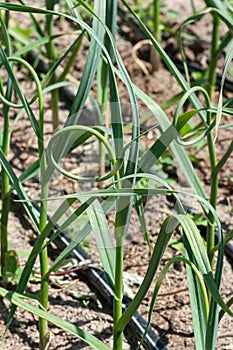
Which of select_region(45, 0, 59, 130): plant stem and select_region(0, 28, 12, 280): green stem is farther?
select_region(45, 0, 59, 130): plant stem

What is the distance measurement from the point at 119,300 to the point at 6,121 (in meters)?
0.41

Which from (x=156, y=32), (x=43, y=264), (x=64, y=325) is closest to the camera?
(x=64, y=325)

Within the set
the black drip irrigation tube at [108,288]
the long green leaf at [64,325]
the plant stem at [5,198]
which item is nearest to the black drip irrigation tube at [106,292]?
the black drip irrigation tube at [108,288]

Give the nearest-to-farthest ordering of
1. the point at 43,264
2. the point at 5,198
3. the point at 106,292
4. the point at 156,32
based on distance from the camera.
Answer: the point at 43,264, the point at 5,198, the point at 106,292, the point at 156,32

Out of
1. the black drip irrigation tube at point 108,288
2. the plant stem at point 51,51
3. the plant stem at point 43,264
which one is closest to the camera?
the plant stem at point 43,264

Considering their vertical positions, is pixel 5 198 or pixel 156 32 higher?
pixel 156 32

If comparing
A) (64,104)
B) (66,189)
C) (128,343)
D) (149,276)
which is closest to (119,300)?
(149,276)

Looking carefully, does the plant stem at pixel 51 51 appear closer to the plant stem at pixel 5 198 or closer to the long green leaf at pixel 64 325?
the plant stem at pixel 5 198

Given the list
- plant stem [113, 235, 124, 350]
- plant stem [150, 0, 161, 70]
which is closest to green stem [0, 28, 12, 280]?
plant stem [113, 235, 124, 350]

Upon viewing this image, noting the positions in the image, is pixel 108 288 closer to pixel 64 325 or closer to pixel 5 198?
pixel 5 198

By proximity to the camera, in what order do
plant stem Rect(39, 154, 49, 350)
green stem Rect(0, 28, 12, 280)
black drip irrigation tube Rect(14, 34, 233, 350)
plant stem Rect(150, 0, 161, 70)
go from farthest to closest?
plant stem Rect(150, 0, 161, 70)
black drip irrigation tube Rect(14, 34, 233, 350)
green stem Rect(0, 28, 12, 280)
plant stem Rect(39, 154, 49, 350)

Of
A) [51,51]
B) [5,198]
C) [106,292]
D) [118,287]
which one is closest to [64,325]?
[118,287]

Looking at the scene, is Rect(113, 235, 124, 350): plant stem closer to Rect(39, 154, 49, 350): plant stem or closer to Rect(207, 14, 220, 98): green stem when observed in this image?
Rect(39, 154, 49, 350): plant stem

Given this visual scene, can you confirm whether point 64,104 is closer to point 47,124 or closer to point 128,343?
point 47,124
